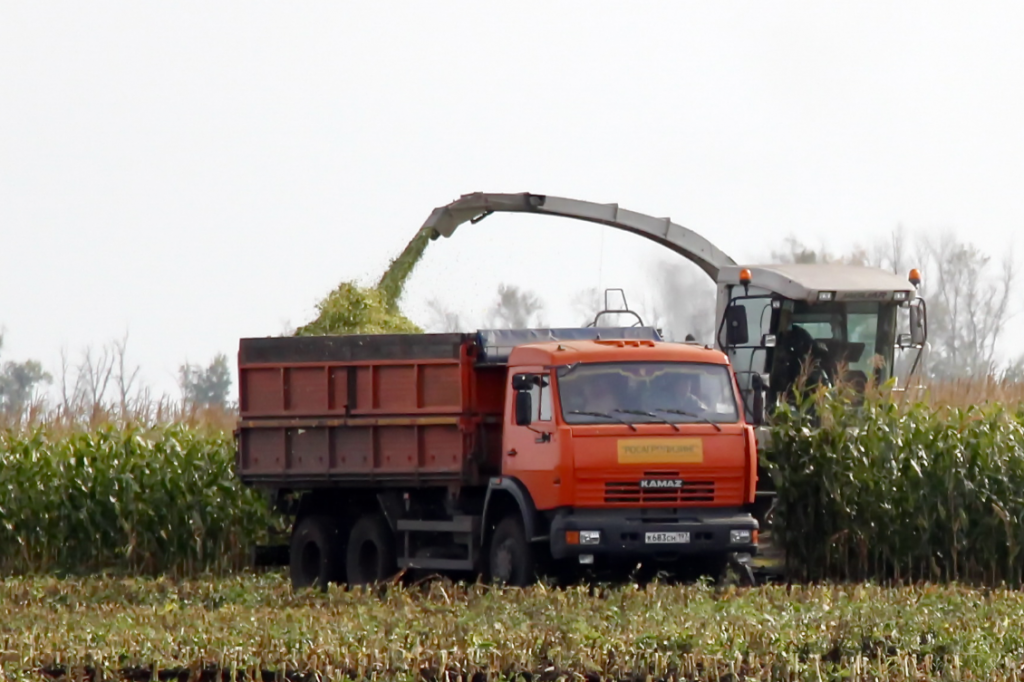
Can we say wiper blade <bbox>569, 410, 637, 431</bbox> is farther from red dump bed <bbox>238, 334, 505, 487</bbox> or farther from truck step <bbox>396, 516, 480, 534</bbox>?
truck step <bbox>396, 516, 480, 534</bbox>

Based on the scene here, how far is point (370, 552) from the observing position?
1955cm

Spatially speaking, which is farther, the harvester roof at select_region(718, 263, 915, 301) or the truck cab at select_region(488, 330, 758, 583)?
the harvester roof at select_region(718, 263, 915, 301)

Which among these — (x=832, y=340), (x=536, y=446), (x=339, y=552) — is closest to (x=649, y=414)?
(x=536, y=446)

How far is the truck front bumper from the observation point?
1617cm

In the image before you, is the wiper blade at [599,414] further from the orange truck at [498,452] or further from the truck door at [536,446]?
the truck door at [536,446]

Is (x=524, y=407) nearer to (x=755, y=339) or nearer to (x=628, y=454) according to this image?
(x=628, y=454)

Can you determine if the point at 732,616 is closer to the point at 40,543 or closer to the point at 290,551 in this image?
the point at 290,551

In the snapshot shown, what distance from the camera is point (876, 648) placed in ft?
35.7

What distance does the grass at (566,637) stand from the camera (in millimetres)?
10305

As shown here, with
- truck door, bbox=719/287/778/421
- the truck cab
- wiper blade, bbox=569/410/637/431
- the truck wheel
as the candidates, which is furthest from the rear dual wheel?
truck door, bbox=719/287/778/421

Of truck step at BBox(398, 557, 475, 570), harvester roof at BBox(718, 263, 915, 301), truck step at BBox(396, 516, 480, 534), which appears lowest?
truck step at BBox(398, 557, 475, 570)

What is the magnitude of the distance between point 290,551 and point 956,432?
25.7 ft

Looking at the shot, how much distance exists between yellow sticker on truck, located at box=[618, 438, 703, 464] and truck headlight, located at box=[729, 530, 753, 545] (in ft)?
2.50

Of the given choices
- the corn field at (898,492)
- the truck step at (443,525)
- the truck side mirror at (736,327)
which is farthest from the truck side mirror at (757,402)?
the truck step at (443,525)
